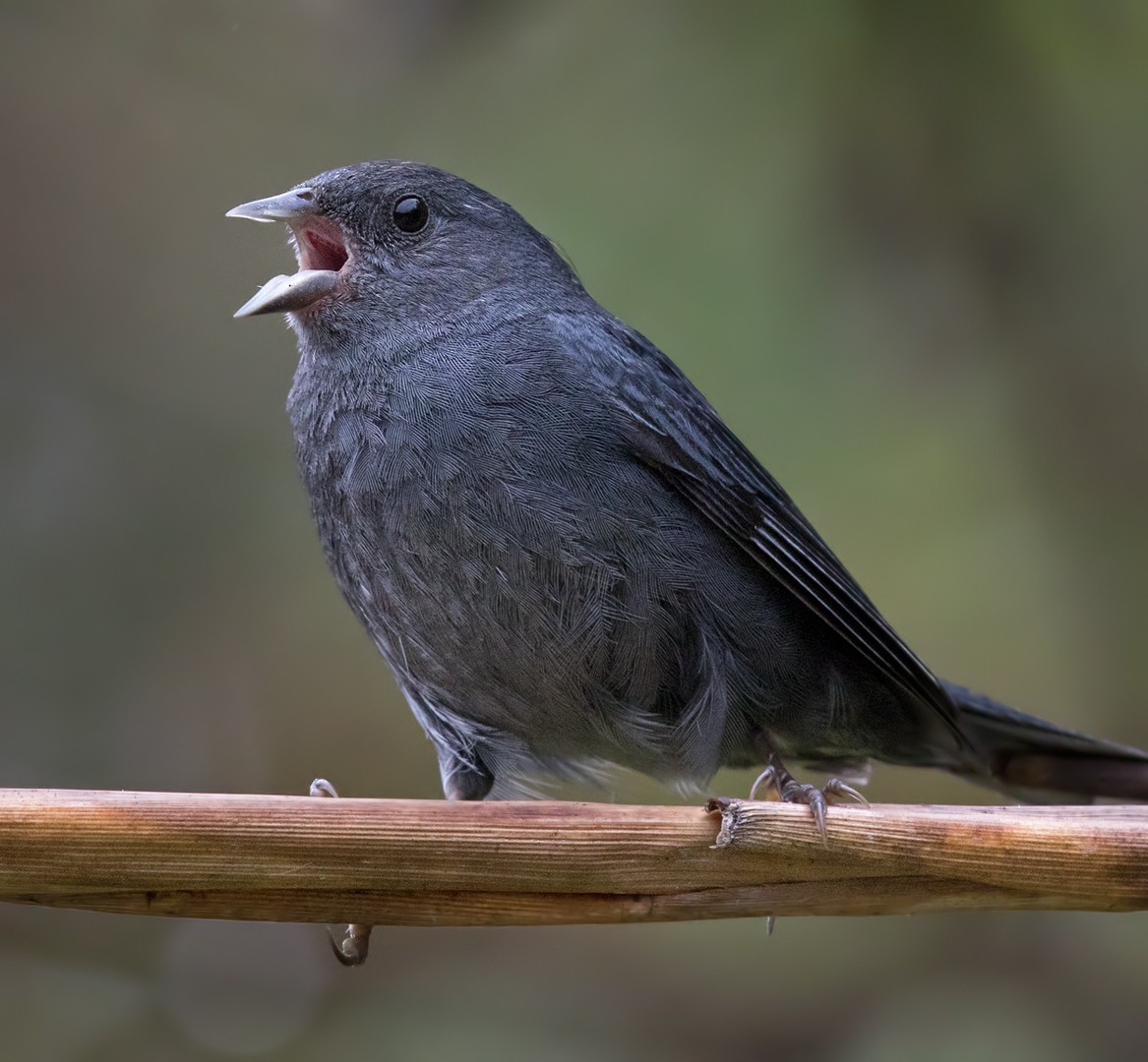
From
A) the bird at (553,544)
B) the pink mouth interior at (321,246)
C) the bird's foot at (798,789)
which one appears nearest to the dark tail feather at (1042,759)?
the bird at (553,544)

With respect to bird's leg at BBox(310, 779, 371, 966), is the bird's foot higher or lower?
higher

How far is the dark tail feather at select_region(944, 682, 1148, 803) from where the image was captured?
388 cm

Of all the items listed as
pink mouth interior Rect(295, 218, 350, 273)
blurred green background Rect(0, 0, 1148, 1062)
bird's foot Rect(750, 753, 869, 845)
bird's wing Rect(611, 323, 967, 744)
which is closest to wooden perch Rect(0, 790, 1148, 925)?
bird's foot Rect(750, 753, 869, 845)

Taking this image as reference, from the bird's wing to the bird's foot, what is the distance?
38 cm

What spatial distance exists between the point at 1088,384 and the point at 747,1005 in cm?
265

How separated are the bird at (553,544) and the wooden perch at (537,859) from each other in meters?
0.52

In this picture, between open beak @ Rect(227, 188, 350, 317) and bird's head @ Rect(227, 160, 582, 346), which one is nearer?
open beak @ Rect(227, 188, 350, 317)

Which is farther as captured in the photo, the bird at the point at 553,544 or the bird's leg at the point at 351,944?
the bird's leg at the point at 351,944

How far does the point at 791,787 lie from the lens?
3629 millimetres

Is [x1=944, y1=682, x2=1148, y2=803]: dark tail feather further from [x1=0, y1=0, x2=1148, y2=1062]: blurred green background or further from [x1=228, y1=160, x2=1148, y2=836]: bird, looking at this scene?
[x1=0, y1=0, x2=1148, y2=1062]: blurred green background

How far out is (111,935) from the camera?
5.09 metres

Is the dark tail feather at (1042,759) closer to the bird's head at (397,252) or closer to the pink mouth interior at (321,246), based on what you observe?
the bird's head at (397,252)

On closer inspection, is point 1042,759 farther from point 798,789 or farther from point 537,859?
point 537,859

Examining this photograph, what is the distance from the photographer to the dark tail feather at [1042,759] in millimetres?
3883
